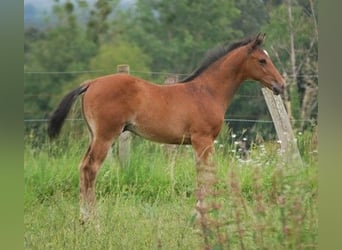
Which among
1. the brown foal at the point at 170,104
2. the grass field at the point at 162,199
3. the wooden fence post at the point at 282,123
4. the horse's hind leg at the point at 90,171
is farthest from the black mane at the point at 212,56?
the horse's hind leg at the point at 90,171

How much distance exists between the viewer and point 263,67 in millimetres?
2746

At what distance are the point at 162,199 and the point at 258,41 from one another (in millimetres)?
817

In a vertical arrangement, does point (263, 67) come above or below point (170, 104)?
above

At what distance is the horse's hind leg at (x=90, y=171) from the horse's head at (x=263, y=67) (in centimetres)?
74

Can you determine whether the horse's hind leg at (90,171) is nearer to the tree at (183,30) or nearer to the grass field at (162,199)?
the grass field at (162,199)

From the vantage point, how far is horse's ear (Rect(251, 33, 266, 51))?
268 centimetres

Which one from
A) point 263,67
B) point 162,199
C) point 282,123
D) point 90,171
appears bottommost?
point 162,199

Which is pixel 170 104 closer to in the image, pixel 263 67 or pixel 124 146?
pixel 124 146

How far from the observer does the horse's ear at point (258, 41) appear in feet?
8.79

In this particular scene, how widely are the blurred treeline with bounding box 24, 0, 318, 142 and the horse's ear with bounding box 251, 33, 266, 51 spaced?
0.09 ft

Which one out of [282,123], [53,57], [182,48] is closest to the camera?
[282,123]

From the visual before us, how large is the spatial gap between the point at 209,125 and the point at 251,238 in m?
0.66

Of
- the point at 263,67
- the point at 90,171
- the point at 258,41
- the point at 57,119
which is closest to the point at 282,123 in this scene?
the point at 263,67
